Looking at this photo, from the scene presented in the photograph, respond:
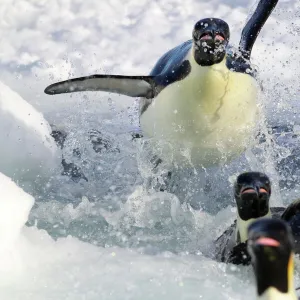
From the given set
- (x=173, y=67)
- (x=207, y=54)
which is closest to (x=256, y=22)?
(x=173, y=67)

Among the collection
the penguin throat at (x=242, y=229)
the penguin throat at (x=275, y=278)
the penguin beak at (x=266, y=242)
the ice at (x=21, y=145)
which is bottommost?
the penguin throat at (x=275, y=278)

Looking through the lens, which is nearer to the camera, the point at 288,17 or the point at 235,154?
the point at 235,154

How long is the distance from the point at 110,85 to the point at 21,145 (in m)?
1.11

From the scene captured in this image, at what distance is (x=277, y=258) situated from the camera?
5.76ft

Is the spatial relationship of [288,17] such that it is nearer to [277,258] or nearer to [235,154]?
[235,154]

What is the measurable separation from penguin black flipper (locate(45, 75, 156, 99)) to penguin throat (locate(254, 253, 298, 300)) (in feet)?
10.3

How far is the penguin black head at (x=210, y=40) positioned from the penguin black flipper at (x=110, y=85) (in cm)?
68

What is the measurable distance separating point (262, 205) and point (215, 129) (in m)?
1.14

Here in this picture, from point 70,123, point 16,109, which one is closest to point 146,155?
point 16,109

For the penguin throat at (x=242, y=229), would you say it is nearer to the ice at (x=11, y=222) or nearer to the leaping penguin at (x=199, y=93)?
the leaping penguin at (x=199, y=93)

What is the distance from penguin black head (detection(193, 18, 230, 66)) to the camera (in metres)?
4.12

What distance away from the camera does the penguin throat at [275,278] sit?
5.82 feet

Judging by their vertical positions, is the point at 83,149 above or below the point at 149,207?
above

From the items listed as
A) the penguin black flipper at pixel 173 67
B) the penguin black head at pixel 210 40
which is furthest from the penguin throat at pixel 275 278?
the penguin black flipper at pixel 173 67
